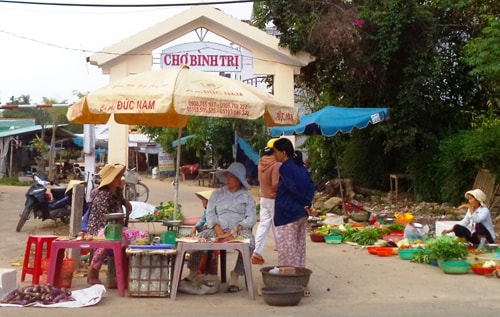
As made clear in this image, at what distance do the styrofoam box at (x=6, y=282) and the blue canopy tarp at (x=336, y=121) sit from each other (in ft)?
27.2

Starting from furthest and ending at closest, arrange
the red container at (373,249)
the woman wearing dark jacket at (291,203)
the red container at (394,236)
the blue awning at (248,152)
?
1. the blue awning at (248,152)
2. the red container at (394,236)
3. the red container at (373,249)
4. the woman wearing dark jacket at (291,203)

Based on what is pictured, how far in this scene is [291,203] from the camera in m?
8.22

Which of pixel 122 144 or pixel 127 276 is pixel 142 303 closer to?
pixel 127 276

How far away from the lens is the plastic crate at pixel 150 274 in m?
7.66

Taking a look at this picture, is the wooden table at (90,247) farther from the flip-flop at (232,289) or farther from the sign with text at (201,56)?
the sign with text at (201,56)

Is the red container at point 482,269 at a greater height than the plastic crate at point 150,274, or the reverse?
the plastic crate at point 150,274

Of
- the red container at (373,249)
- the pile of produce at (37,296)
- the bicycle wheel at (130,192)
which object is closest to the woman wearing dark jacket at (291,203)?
the pile of produce at (37,296)

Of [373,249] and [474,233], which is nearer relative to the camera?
[474,233]

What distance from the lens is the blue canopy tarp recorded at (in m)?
15.0

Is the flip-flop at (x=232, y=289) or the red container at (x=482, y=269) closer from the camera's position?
the flip-flop at (x=232, y=289)

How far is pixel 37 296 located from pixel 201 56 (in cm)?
939

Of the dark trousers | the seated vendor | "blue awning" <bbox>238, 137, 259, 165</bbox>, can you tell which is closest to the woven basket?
the seated vendor

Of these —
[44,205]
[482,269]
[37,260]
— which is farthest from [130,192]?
[482,269]

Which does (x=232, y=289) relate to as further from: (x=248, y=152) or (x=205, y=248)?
(x=248, y=152)
